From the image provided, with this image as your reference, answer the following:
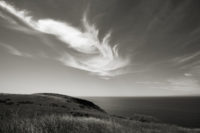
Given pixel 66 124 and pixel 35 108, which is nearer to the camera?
pixel 66 124

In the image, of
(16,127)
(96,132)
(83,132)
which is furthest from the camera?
(96,132)

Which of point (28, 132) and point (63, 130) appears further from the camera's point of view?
point (63, 130)

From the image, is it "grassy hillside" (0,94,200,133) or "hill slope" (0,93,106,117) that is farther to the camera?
"hill slope" (0,93,106,117)

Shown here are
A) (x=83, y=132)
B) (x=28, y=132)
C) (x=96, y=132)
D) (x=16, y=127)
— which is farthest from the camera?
(x=96, y=132)

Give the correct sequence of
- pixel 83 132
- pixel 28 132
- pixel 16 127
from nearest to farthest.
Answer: pixel 28 132
pixel 16 127
pixel 83 132

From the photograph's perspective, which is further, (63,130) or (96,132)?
(96,132)

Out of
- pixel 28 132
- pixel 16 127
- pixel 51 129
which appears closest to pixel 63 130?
pixel 51 129

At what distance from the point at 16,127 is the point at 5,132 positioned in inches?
19.7

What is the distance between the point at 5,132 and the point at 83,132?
3200 millimetres

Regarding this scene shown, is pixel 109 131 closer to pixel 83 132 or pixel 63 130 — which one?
pixel 83 132

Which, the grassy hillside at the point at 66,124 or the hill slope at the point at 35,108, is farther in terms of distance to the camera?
the hill slope at the point at 35,108

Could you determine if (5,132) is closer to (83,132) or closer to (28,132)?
(28,132)

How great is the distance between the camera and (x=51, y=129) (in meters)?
6.70

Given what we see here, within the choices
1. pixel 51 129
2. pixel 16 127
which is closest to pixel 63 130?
pixel 51 129
